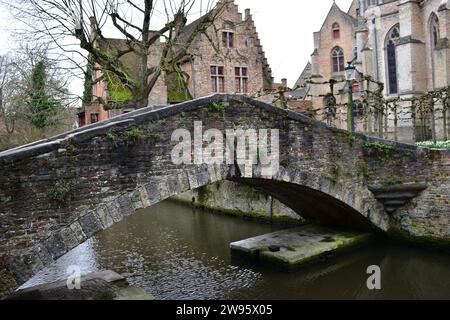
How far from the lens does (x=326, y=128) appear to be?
10.2 metres

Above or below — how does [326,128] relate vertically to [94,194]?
above

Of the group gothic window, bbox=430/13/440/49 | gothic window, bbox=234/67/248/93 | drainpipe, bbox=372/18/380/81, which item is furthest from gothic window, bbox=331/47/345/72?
gothic window, bbox=430/13/440/49

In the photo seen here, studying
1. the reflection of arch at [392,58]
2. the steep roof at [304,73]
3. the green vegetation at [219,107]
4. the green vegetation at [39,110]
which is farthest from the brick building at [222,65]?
the steep roof at [304,73]

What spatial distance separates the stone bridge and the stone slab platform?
683mm

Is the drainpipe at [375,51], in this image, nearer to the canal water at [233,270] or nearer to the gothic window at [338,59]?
the gothic window at [338,59]

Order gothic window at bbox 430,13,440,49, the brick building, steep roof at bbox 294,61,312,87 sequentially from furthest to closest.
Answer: steep roof at bbox 294,61,312,87, the brick building, gothic window at bbox 430,13,440,49

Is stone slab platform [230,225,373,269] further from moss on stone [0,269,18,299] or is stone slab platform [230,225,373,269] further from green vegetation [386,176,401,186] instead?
moss on stone [0,269,18,299]

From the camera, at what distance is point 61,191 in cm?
650

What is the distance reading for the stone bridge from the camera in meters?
6.25

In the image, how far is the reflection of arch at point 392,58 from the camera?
25.7 meters

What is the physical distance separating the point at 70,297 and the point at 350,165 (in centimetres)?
706

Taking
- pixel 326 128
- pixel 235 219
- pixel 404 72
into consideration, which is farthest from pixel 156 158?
pixel 404 72

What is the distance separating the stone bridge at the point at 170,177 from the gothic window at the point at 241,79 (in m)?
15.1
